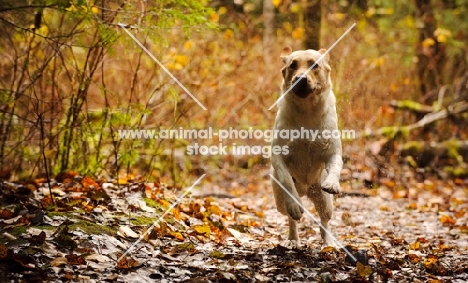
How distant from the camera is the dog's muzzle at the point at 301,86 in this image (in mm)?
4535

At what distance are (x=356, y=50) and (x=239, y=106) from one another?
4.21 metres

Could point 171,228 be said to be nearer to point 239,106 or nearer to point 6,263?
point 6,263

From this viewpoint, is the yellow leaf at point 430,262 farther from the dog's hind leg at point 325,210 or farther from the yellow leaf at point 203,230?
the yellow leaf at point 203,230

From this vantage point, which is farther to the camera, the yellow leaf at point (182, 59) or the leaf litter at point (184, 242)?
the yellow leaf at point (182, 59)

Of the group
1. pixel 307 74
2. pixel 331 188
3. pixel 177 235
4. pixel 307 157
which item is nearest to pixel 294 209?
pixel 331 188

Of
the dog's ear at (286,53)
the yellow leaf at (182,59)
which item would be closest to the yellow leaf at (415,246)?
the dog's ear at (286,53)

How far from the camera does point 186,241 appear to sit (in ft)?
15.7

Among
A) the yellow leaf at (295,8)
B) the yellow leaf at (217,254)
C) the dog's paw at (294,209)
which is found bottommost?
the yellow leaf at (217,254)

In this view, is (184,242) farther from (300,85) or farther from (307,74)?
(307,74)

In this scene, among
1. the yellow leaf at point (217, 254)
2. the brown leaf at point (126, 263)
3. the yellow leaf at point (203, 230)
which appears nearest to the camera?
the brown leaf at point (126, 263)

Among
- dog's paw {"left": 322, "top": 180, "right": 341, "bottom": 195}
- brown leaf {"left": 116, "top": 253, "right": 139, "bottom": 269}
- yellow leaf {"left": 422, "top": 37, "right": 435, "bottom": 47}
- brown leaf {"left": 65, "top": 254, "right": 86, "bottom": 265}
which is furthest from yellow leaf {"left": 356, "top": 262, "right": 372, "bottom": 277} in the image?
yellow leaf {"left": 422, "top": 37, "right": 435, "bottom": 47}

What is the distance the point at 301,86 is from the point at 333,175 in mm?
852

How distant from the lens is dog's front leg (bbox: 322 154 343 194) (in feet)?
14.4

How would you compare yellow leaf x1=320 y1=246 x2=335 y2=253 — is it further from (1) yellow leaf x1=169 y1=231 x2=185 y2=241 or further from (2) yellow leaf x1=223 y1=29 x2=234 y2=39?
(2) yellow leaf x1=223 y1=29 x2=234 y2=39
